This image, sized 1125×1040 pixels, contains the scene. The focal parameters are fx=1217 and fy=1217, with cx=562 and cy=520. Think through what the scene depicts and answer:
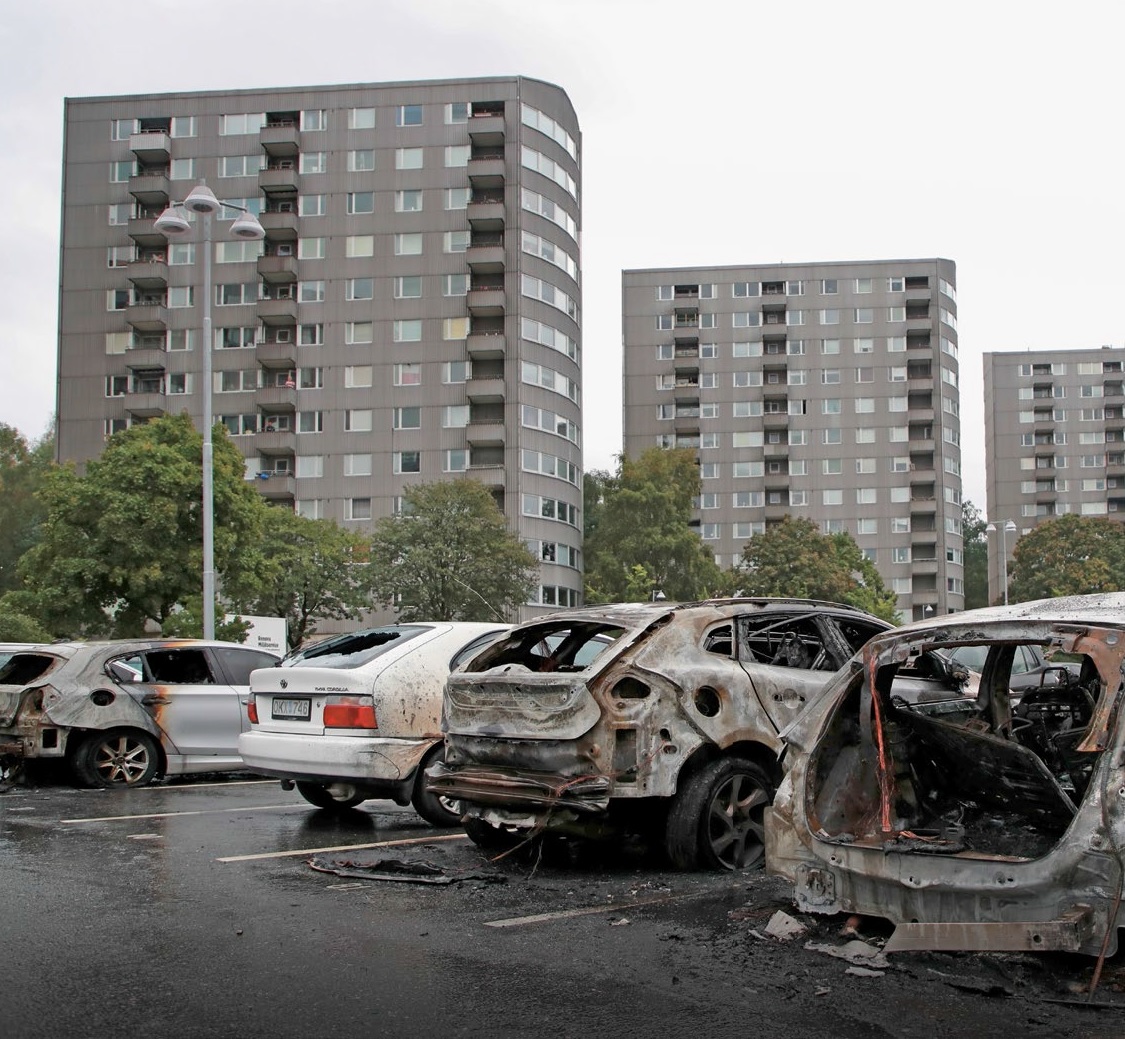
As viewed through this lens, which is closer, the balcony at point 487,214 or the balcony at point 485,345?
the balcony at point 485,345

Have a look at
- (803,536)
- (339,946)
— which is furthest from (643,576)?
(339,946)

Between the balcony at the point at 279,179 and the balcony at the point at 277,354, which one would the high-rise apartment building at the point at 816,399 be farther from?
the balcony at the point at 277,354

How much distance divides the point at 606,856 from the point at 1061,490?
113 m

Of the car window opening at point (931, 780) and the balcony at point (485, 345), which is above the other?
the balcony at point (485, 345)

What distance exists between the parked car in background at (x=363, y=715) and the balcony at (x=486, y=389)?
5402cm

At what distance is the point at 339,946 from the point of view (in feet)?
18.1

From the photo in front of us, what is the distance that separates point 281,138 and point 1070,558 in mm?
52105

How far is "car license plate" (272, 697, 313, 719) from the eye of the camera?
931cm

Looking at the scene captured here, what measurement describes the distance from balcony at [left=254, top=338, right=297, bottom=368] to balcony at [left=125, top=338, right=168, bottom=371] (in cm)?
540

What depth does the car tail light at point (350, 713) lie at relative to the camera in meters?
8.96

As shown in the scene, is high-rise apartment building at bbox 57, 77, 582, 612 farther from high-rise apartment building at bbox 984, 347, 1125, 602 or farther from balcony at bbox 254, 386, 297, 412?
high-rise apartment building at bbox 984, 347, 1125, 602

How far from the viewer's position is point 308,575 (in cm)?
5097

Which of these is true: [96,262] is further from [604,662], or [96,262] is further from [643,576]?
[604,662]

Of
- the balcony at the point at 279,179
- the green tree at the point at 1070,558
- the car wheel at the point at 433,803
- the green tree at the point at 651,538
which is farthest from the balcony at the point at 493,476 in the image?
the car wheel at the point at 433,803
